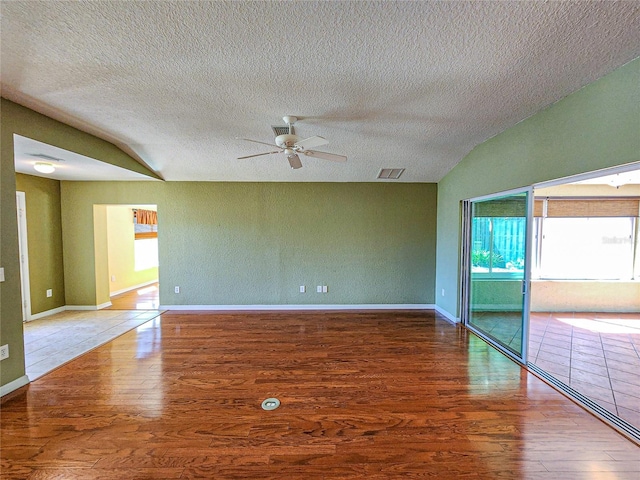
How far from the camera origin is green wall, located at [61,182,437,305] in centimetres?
492

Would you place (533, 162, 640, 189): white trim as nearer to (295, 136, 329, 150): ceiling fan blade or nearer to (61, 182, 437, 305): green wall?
(295, 136, 329, 150): ceiling fan blade

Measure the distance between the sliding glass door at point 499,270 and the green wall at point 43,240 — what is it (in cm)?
726

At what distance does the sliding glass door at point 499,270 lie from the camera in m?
2.97

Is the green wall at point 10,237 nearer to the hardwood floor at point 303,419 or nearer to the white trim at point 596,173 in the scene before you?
the hardwood floor at point 303,419

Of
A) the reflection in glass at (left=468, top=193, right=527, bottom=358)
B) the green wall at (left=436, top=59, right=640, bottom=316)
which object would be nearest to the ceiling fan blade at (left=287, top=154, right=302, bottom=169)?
the green wall at (left=436, top=59, right=640, bottom=316)

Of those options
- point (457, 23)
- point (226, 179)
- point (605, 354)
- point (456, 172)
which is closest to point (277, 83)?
point (457, 23)

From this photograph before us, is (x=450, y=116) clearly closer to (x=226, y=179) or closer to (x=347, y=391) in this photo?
(x=347, y=391)

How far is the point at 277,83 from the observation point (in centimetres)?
228

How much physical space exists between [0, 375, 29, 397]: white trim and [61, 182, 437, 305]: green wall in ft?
8.13

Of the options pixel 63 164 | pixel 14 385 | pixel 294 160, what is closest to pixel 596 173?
pixel 294 160

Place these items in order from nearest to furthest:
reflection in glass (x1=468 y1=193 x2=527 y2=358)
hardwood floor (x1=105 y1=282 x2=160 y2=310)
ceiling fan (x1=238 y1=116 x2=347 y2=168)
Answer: ceiling fan (x1=238 y1=116 x2=347 y2=168) < reflection in glass (x1=468 y1=193 x2=527 y2=358) < hardwood floor (x1=105 y1=282 x2=160 y2=310)

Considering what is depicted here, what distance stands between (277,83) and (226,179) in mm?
2888

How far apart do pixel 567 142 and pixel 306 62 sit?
8.01ft

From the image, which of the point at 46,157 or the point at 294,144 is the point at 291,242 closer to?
the point at 294,144
